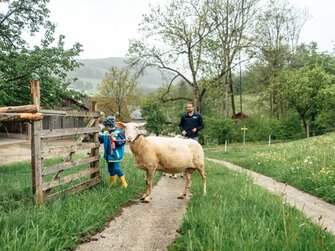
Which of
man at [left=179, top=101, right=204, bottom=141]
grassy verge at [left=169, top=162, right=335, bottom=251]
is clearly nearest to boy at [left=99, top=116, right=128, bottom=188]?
grassy verge at [left=169, top=162, right=335, bottom=251]

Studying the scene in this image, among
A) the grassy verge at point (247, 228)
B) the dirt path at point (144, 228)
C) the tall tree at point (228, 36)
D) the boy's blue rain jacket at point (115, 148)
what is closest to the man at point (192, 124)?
the boy's blue rain jacket at point (115, 148)

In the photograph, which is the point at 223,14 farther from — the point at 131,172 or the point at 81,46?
the point at 131,172

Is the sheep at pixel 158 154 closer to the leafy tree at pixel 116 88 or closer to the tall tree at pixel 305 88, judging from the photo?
the tall tree at pixel 305 88

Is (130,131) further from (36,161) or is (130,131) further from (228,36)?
(228,36)

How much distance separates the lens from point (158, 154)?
7.52m

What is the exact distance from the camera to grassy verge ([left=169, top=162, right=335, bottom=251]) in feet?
12.6

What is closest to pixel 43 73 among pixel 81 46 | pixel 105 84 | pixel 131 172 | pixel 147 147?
pixel 81 46

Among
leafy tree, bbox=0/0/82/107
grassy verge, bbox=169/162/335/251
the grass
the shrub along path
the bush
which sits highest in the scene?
leafy tree, bbox=0/0/82/107

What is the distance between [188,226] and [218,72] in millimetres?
33617

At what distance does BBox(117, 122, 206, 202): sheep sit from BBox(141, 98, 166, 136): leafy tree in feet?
108

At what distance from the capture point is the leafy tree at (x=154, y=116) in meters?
40.9

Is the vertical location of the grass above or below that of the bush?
below

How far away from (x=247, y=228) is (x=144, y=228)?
174 cm

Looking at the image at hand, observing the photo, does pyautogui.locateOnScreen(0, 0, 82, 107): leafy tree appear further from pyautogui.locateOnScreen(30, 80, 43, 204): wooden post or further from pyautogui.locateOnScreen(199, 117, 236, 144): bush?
pyautogui.locateOnScreen(199, 117, 236, 144): bush
